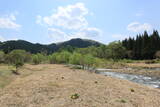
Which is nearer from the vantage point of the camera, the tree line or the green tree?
the tree line

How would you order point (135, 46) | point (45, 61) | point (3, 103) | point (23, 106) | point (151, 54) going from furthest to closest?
point (45, 61) < point (135, 46) < point (151, 54) < point (3, 103) < point (23, 106)

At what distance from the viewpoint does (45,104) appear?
12453 mm

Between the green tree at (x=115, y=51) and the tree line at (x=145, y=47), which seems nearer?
the tree line at (x=145, y=47)

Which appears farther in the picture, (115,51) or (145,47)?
(115,51)

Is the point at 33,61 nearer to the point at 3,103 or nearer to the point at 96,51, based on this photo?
the point at 96,51

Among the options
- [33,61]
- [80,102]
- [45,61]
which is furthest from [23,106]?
[45,61]

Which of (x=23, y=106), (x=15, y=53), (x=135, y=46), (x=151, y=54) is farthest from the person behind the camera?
(x=135, y=46)

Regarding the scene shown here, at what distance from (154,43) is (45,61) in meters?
69.8

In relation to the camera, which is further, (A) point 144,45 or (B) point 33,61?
(B) point 33,61

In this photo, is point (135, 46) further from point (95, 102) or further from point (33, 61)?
point (95, 102)

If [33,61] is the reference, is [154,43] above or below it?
above

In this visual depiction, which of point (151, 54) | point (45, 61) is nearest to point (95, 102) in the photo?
point (151, 54)

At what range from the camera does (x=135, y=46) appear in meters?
85.2

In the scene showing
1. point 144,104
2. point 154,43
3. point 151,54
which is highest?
point 154,43
